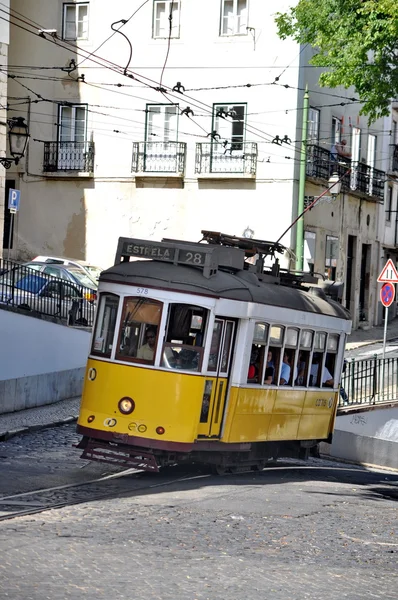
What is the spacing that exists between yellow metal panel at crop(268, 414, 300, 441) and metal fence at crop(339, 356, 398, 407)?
7423 mm

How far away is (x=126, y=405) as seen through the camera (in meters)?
15.5

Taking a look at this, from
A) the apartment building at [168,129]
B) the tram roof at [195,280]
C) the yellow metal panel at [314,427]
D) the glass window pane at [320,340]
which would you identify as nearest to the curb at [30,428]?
the tram roof at [195,280]

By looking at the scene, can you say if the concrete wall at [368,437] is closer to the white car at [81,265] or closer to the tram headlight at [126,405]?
the tram headlight at [126,405]

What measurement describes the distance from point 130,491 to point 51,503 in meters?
1.69

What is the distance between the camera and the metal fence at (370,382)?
2550 cm

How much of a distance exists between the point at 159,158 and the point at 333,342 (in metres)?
21.1

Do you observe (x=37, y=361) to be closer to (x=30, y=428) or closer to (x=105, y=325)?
(x=30, y=428)

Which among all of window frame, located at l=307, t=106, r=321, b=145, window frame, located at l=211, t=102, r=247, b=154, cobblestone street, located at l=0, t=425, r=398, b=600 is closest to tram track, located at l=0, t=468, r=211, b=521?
cobblestone street, located at l=0, t=425, r=398, b=600

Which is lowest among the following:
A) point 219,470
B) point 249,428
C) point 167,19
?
point 219,470

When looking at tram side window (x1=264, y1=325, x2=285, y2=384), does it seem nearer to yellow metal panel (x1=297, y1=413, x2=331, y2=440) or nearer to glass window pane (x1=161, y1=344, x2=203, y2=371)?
yellow metal panel (x1=297, y1=413, x2=331, y2=440)

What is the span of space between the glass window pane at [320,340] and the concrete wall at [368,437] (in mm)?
6352

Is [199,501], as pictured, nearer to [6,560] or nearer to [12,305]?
[6,560]

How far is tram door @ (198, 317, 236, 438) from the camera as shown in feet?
51.6

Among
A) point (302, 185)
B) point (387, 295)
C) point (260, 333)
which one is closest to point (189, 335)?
point (260, 333)
